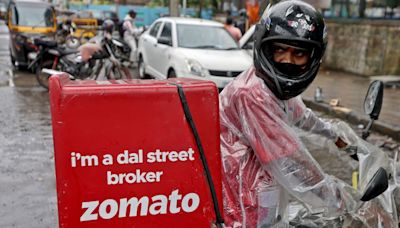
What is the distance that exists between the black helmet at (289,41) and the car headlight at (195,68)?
641cm

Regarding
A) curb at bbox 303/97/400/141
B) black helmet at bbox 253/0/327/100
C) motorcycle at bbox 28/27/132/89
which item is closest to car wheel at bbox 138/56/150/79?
motorcycle at bbox 28/27/132/89

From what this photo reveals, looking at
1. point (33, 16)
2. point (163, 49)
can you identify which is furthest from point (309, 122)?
point (33, 16)

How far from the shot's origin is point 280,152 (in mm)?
1738

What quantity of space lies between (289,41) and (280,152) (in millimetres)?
442

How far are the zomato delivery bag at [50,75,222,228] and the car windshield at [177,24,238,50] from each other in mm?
7836

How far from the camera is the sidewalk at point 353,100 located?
6980 mm

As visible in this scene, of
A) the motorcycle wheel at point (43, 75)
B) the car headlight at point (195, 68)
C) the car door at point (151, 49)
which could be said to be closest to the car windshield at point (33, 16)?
the motorcycle wheel at point (43, 75)

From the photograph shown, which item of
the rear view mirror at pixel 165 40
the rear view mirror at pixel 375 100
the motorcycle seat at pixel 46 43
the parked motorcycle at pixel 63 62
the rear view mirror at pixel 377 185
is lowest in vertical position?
the parked motorcycle at pixel 63 62

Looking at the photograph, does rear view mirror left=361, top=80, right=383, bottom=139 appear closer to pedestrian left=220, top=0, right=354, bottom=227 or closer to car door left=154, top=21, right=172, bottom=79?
pedestrian left=220, top=0, right=354, bottom=227

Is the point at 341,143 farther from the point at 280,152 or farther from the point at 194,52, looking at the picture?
the point at 194,52

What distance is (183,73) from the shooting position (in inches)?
336

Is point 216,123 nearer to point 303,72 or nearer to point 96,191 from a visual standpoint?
point 96,191

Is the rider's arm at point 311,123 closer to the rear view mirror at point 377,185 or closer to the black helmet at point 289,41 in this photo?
the black helmet at point 289,41

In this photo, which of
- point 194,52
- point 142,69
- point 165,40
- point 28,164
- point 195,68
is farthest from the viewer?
point 142,69
